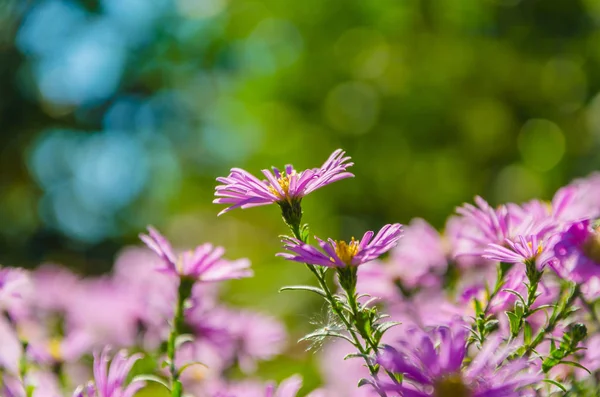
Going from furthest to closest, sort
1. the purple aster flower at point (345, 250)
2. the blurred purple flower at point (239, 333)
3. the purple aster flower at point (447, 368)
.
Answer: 1. the blurred purple flower at point (239, 333)
2. the purple aster flower at point (345, 250)
3. the purple aster flower at point (447, 368)

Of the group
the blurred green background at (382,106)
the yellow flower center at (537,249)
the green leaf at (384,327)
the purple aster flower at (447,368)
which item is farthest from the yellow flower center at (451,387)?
the blurred green background at (382,106)

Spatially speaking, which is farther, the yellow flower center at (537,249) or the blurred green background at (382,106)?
the blurred green background at (382,106)

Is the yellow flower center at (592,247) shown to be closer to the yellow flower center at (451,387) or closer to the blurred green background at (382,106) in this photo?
the yellow flower center at (451,387)

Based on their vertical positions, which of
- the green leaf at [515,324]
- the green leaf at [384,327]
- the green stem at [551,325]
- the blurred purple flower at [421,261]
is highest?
the green leaf at [515,324]

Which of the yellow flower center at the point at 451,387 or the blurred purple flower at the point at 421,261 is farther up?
the yellow flower center at the point at 451,387

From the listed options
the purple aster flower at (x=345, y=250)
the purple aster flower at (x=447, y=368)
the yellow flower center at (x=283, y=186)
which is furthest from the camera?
the yellow flower center at (x=283, y=186)

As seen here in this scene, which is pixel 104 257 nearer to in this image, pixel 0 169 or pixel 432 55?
pixel 0 169

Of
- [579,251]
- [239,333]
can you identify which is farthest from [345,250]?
[239,333]

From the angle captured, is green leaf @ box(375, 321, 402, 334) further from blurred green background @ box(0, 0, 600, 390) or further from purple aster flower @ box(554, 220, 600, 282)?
blurred green background @ box(0, 0, 600, 390)

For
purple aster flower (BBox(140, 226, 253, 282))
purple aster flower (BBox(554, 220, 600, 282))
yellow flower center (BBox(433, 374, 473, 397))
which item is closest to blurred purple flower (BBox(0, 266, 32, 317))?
purple aster flower (BBox(140, 226, 253, 282))
